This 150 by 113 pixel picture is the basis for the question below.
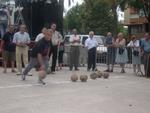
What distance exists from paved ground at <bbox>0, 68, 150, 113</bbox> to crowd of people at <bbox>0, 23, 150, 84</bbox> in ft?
2.33

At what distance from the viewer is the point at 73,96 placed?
13.0 meters

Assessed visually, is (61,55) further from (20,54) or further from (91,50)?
(20,54)

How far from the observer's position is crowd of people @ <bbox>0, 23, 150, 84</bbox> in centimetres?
1541

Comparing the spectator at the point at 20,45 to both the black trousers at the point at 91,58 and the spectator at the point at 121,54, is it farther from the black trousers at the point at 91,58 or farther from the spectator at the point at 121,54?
the spectator at the point at 121,54

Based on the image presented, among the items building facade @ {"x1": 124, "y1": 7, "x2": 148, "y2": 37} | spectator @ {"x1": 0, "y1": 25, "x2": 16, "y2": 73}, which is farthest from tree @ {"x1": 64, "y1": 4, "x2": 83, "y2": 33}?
spectator @ {"x1": 0, "y1": 25, "x2": 16, "y2": 73}

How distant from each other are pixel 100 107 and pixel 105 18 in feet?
177

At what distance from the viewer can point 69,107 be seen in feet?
36.8

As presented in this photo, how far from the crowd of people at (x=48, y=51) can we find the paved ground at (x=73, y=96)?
0.71 meters

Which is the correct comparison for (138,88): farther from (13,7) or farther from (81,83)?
(13,7)

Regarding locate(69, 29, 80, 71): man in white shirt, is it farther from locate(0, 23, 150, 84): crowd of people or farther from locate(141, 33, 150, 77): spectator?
locate(141, 33, 150, 77): spectator

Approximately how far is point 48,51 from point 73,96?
2907mm

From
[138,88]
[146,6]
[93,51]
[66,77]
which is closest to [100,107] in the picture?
[138,88]

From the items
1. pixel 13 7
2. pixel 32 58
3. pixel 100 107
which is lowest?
pixel 100 107

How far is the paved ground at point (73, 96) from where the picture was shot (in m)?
11.1
